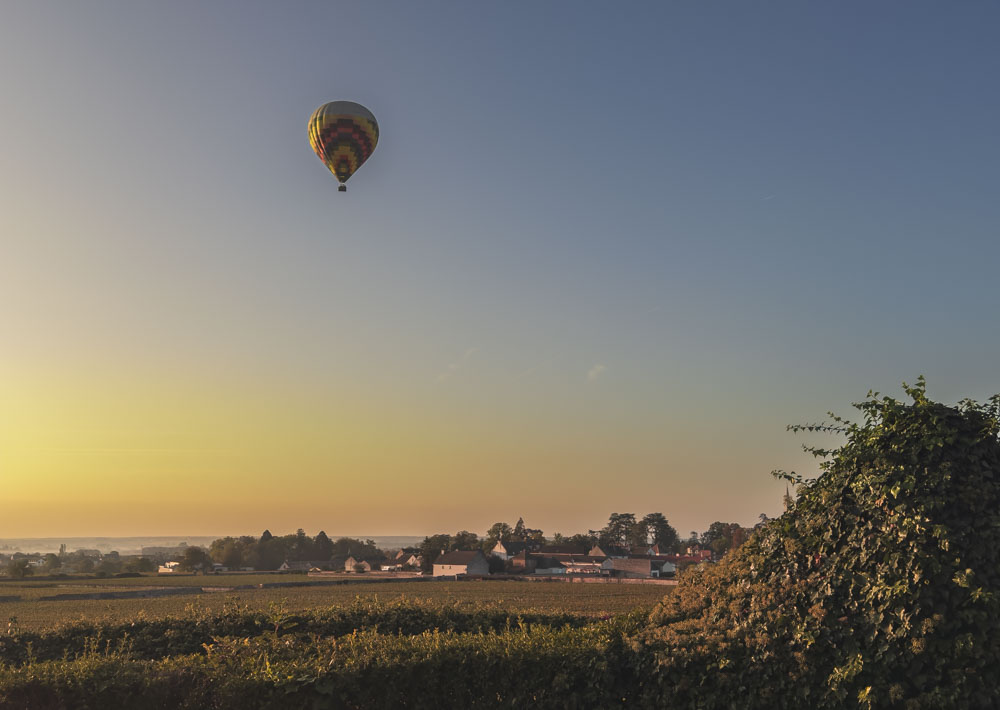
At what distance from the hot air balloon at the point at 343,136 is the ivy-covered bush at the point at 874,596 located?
2969 cm

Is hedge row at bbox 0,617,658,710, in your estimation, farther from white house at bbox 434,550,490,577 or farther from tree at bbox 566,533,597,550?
tree at bbox 566,533,597,550

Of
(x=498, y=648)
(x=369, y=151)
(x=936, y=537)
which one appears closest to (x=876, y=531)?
(x=936, y=537)

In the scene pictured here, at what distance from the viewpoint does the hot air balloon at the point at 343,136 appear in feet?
112

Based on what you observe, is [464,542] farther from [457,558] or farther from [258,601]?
[258,601]

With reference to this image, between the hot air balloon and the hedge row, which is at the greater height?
the hot air balloon

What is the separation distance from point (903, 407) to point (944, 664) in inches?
A: 114

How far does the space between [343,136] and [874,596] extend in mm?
31509

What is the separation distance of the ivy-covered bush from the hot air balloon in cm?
2969

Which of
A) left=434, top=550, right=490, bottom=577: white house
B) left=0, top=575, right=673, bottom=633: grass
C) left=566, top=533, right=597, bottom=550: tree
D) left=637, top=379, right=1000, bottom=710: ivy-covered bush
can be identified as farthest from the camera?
left=566, top=533, right=597, bottom=550: tree

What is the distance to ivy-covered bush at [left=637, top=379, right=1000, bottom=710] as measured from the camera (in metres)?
7.29

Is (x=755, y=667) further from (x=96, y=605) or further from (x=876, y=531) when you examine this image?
(x=96, y=605)

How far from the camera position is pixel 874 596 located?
25.2 ft

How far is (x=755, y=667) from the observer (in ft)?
25.8

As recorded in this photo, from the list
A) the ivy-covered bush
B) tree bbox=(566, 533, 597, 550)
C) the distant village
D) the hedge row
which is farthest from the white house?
the ivy-covered bush
